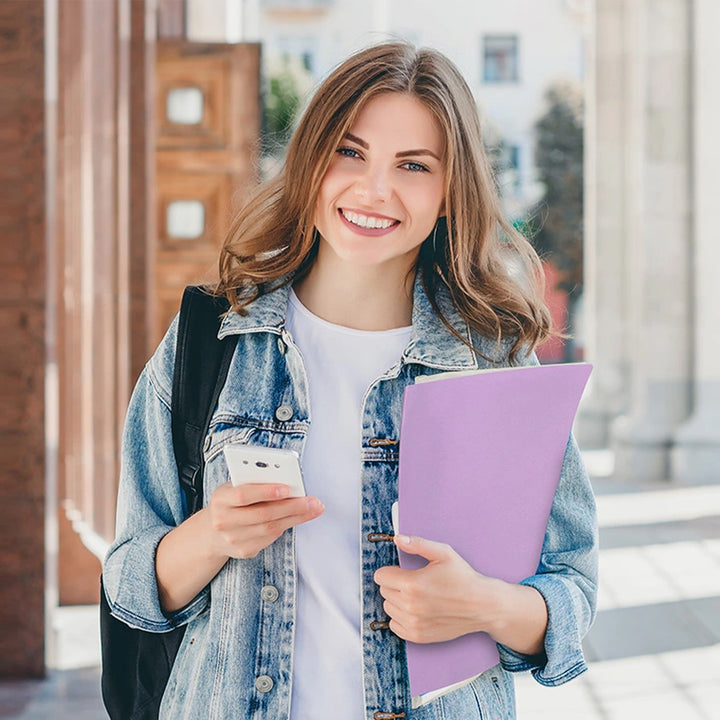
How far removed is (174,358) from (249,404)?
5.2 inches

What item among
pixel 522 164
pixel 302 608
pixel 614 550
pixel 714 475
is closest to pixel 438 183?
pixel 302 608

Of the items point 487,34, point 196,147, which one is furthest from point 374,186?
point 487,34

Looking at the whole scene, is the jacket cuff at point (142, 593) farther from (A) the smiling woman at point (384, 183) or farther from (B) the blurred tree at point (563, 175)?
(B) the blurred tree at point (563, 175)

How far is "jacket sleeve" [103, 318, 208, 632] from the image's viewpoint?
1.72m

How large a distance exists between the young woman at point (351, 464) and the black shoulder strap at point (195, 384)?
0.06ft

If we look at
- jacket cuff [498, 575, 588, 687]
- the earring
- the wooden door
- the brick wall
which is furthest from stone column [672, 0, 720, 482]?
jacket cuff [498, 575, 588, 687]

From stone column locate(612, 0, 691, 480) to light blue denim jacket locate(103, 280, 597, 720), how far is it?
1109cm

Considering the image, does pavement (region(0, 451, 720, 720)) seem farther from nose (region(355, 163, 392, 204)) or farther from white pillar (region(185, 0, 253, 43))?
white pillar (region(185, 0, 253, 43))

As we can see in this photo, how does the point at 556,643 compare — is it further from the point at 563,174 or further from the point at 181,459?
the point at 563,174

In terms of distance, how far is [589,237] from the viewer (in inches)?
657

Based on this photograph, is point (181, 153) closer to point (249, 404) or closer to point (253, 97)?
point (253, 97)

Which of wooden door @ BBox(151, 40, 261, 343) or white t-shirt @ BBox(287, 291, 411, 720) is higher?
wooden door @ BBox(151, 40, 261, 343)

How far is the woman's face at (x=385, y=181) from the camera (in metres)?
1.70

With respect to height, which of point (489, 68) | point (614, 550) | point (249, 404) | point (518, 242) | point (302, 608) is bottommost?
point (614, 550)
